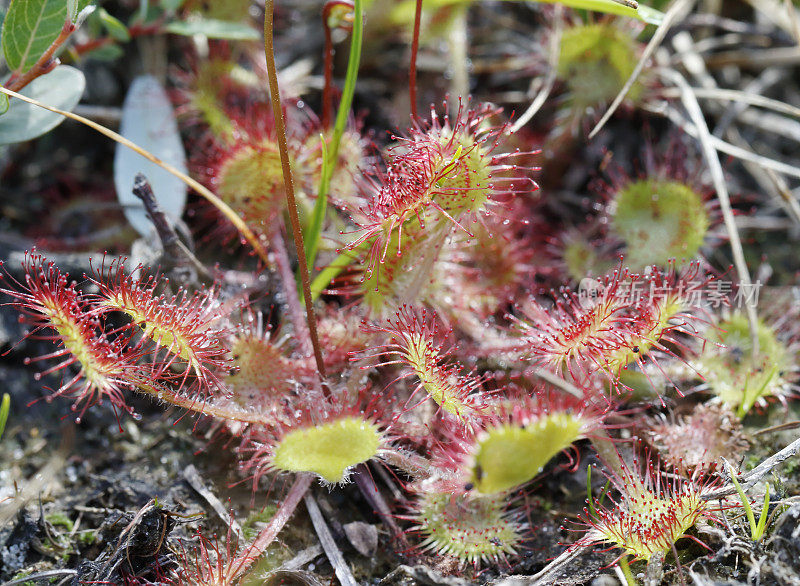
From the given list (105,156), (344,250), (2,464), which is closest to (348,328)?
(344,250)

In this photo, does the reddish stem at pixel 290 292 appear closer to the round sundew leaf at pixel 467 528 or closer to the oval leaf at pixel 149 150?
the oval leaf at pixel 149 150

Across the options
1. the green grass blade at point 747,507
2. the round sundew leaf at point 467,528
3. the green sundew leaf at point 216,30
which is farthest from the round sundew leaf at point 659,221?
the green sundew leaf at point 216,30

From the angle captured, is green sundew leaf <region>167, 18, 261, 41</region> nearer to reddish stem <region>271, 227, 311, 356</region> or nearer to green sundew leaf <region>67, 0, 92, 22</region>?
green sundew leaf <region>67, 0, 92, 22</region>

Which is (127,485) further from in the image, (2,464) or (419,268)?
(419,268)

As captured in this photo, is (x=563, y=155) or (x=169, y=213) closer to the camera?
(x=169, y=213)

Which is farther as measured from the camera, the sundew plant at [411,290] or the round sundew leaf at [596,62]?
the round sundew leaf at [596,62]

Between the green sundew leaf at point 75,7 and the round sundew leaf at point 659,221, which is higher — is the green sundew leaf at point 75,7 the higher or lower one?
the higher one

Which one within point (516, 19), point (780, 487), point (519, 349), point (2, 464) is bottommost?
point (2, 464)
